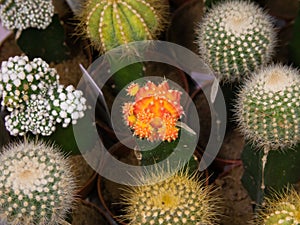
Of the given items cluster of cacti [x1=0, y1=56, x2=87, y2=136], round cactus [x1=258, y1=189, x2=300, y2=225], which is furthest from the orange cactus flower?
round cactus [x1=258, y1=189, x2=300, y2=225]

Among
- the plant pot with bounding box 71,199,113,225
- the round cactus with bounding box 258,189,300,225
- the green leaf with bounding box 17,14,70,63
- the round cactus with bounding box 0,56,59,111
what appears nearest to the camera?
the round cactus with bounding box 258,189,300,225

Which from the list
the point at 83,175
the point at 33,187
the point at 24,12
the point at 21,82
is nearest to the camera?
the point at 33,187

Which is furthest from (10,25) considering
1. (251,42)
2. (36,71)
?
(251,42)

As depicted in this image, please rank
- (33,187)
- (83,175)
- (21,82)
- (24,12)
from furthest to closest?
1. (83,175)
2. (24,12)
3. (21,82)
4. (33,187)

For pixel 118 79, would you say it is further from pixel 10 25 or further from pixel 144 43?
pixel 10 25

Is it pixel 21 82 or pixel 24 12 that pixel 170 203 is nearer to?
pixel 21 82

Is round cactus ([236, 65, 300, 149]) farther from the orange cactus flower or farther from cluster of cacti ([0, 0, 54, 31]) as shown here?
cluster of cacti ([0, 0, 54, 31])

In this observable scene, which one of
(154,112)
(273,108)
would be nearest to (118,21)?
(154,112)
